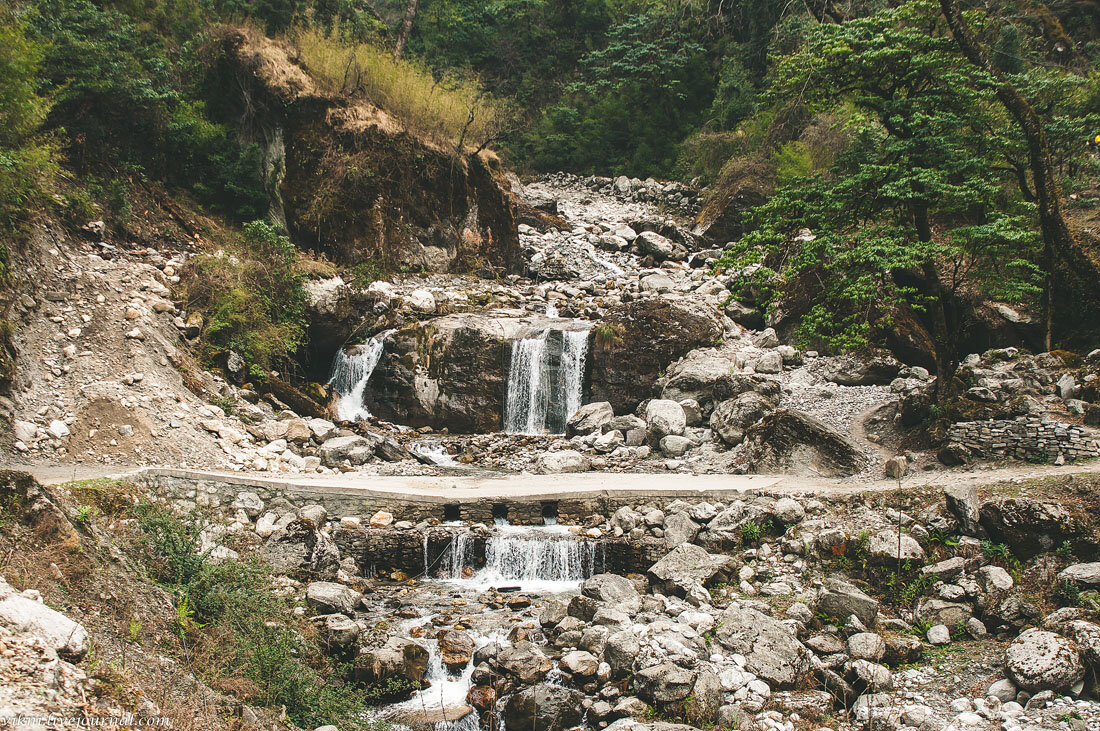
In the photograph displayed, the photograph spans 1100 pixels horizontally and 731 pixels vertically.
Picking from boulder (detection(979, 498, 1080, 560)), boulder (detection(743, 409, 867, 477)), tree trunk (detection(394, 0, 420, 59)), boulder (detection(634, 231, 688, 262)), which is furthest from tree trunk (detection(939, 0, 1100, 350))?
tree trunk (detection(394, 0, 420, 59))

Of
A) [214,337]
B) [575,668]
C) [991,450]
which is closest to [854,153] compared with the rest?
[991,450]

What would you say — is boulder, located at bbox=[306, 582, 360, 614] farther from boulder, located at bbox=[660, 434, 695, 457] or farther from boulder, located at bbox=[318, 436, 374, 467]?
boulder, located at bbox=[660, 434, 695, 457]

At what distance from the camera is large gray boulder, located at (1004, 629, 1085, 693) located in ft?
15.0

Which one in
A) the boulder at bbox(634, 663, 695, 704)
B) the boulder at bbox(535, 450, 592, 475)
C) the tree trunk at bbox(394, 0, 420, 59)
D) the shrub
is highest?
the tree trunk at bbox(394, 0, 420, 59)

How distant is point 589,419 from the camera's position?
43.0ft

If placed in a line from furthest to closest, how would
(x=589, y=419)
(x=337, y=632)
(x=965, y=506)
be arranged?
(x=589, y=419), (x=965, y=506), (x=337, y=632)

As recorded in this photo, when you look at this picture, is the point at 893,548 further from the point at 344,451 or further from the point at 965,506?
the point at 344,451

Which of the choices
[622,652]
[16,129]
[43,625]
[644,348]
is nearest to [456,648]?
[622,652]

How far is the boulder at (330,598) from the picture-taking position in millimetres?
6520

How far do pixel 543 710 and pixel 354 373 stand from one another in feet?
34.4

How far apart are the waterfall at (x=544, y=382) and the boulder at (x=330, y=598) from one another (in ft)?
24.5

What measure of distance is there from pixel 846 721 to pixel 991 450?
4.96 meters

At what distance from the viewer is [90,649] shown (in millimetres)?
3270

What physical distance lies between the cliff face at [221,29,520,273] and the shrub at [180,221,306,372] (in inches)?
96.6
